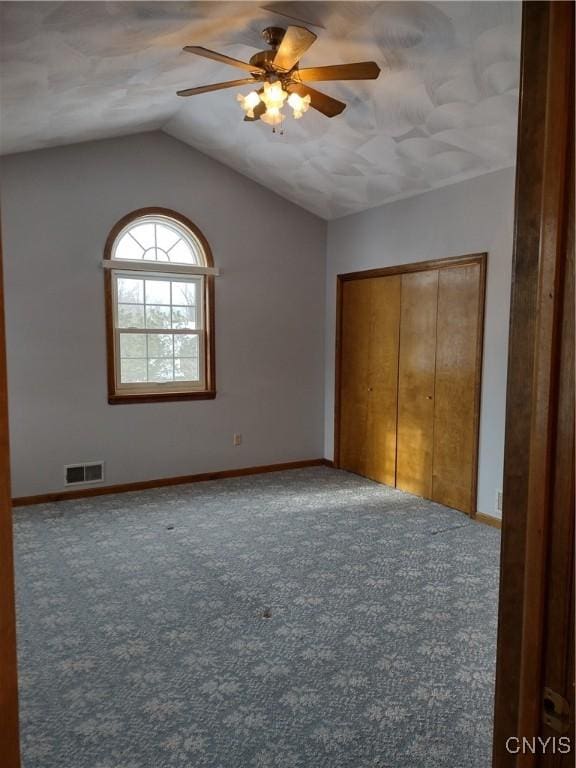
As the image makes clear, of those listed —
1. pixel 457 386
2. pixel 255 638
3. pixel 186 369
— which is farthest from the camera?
pixel 186 369

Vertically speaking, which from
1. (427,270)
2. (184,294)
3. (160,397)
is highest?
(427,270)

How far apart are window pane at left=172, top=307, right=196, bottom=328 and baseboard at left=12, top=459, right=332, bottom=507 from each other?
4.84ft

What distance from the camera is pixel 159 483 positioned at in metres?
5.00

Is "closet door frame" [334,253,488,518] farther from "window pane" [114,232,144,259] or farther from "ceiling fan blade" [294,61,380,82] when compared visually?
"window pane" [114,232,144,259]

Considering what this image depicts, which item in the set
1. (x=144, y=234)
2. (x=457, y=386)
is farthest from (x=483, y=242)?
(x=144, y=234)

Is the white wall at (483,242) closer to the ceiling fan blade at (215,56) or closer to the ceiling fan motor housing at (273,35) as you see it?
the ceiling fan motor housing at (273,35)

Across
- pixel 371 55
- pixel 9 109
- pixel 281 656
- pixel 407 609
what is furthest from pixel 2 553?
pixel 9 109

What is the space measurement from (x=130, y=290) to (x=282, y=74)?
8.64 ft

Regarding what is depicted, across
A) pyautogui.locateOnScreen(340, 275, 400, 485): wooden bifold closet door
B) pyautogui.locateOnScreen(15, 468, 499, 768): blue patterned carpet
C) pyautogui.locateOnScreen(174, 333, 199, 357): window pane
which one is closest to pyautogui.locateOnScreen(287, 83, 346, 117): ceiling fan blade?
pyautogui.locateOnScreen(340, 275, 400, 485): wooden bifold closet door

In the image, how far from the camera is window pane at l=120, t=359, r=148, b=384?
191 inches

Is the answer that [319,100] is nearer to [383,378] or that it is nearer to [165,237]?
[165,237]

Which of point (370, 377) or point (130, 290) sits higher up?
point (130, 290)

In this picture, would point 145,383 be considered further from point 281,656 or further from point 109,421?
point 281,656

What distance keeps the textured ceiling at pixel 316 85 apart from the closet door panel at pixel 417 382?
90cm
